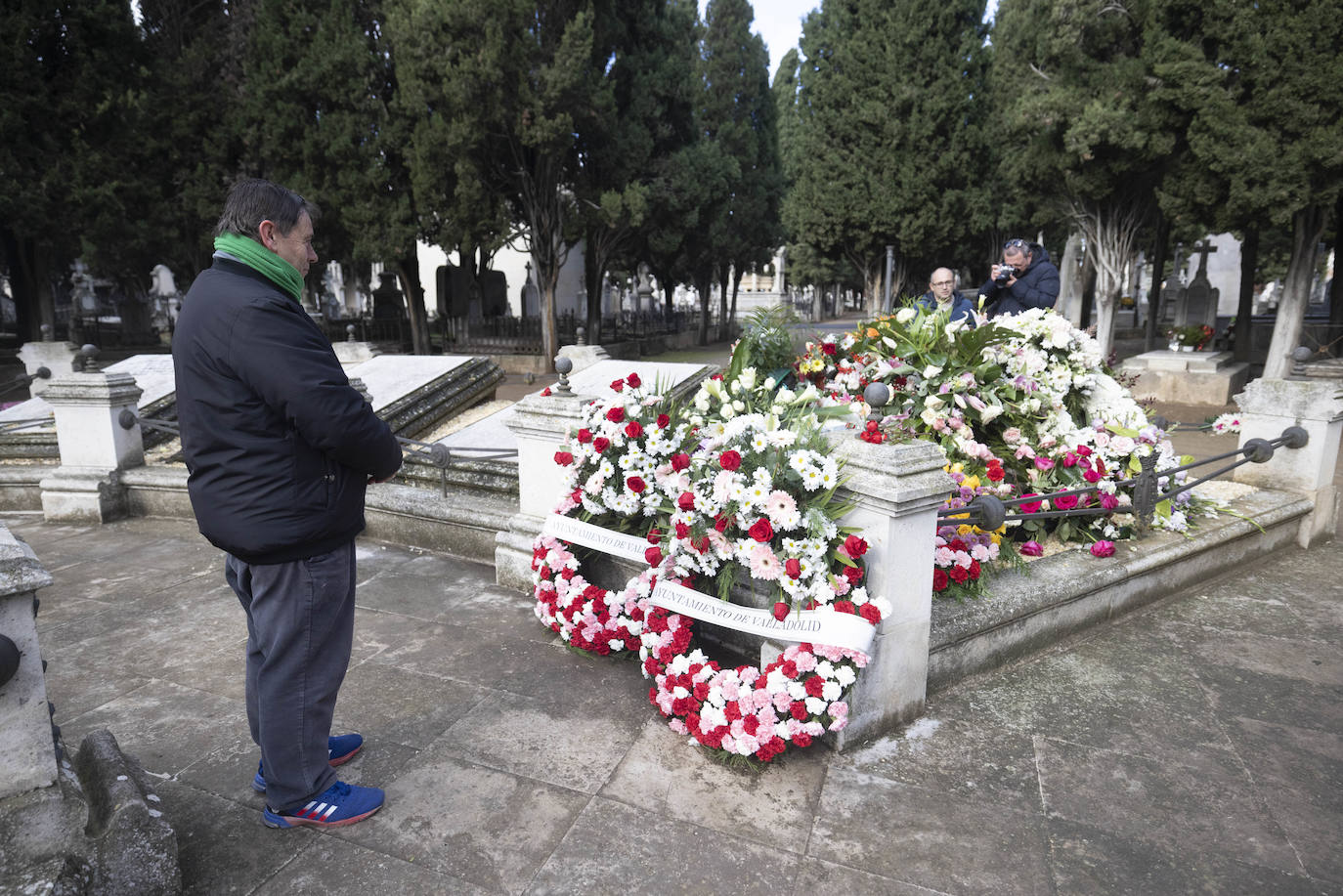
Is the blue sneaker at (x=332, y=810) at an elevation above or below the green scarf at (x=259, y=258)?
below

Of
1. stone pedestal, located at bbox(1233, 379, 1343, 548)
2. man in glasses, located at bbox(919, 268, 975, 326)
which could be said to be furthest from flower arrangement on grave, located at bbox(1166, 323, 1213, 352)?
man in glasses, located at bbox(919, 268, 975, 326)

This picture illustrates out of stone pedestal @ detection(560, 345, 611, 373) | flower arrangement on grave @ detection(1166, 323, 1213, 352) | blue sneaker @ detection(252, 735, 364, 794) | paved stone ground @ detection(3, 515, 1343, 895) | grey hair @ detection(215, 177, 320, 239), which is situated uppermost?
grey hair @ detection(215, 177, 320, 239)

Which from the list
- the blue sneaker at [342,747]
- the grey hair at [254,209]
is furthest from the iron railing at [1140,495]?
the grey hair at [254,209]

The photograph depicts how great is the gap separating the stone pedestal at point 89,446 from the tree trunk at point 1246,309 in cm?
1862

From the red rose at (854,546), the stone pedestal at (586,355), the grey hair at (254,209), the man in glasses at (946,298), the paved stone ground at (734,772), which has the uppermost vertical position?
the grey hair at (254,209)

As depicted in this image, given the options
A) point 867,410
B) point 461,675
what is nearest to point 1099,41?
point 867,410

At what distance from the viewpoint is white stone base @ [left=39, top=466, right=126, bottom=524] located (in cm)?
582

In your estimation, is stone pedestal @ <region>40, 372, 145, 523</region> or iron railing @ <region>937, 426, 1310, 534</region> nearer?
iron railing @ <region>937, 426, 1310, 534</region>

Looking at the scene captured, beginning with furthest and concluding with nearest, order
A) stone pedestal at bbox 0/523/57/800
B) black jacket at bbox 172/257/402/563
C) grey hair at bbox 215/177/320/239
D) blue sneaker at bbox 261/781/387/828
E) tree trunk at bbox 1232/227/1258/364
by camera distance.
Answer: tree trunk at bbox 1232/227/1258/364, blue sneaker at bbox 261/781/387/828, grey hair at bbox 215/177/320/239, black jacket at bbox 172/257/402/563, stone pedestal at bbox 0/523/57/800

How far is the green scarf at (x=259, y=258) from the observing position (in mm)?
2123

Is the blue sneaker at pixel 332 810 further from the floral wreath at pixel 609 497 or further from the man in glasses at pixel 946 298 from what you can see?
the man in glasses at pixel 946 298

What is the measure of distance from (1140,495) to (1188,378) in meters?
11.0

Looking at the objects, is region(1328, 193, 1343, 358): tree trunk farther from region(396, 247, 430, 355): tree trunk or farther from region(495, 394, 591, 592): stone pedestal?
region(396, 247, 430, 355): tree trunk

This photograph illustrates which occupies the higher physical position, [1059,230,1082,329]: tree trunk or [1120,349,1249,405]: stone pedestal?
[1059,230,1082,329]: tree trunk
